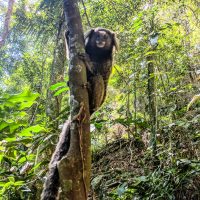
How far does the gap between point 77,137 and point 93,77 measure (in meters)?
1.00

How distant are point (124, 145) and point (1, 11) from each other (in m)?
9.10

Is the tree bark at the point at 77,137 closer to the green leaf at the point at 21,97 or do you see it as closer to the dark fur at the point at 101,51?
the green leaf at the point at 21,97

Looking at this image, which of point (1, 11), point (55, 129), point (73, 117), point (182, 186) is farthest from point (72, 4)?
point (1, 11)

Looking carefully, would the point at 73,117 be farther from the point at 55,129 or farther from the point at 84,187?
the point at 55,129

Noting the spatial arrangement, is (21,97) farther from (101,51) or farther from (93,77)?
(101,51)

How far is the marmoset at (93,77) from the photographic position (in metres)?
2.21

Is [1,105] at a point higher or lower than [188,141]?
higher

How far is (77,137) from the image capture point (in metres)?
2.08

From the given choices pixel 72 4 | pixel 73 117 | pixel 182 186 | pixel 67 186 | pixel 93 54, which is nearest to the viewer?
pixel 67 186

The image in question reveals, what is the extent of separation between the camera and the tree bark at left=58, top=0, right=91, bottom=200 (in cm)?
200

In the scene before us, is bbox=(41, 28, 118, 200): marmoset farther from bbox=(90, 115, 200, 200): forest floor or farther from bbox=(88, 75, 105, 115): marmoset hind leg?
bbox=(90, 115, 200, 200): forest floor

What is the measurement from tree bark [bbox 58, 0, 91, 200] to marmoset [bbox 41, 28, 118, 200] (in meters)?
0.15

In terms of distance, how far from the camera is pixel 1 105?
2100mm

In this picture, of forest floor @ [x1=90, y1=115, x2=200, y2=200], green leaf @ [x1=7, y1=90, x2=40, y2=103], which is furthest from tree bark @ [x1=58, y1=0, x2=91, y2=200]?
forest floor @ [x1=90, y1=115, x2=200, y2=200]
